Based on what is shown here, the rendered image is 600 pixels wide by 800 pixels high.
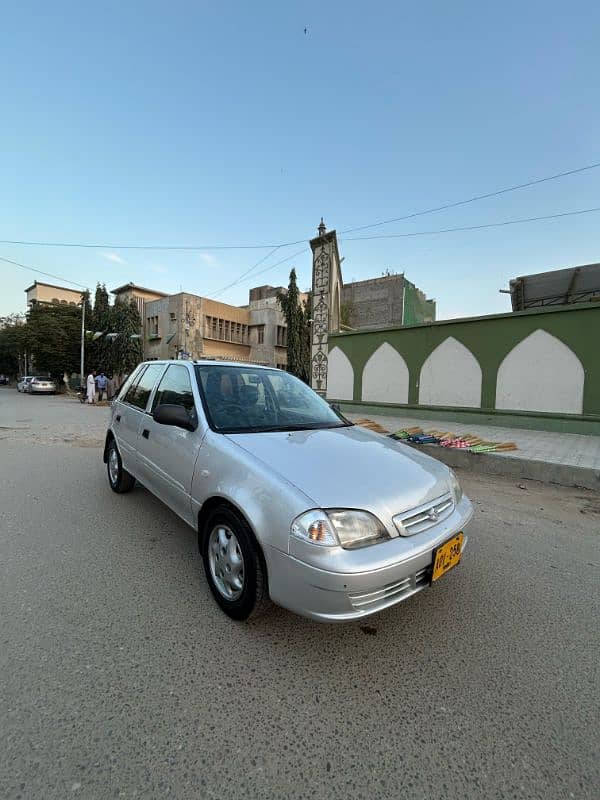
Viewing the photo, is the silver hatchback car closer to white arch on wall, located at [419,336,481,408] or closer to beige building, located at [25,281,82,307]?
white arch on wall, located at [419,336,481,408]

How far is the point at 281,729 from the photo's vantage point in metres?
1.69

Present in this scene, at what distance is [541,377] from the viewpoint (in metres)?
10.2

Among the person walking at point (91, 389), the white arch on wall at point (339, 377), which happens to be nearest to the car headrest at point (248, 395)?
the white arch on wall at point (339, 377)

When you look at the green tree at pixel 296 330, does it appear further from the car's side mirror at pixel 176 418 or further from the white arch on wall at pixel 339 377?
the car's side mirror at pixel 176 418

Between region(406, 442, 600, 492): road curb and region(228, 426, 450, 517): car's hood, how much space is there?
4.36 metres

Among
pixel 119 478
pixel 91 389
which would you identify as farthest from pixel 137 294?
pixel 119 478

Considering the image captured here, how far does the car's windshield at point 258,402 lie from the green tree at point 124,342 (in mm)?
34627

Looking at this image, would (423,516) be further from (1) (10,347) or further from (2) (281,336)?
(1) (10,347)

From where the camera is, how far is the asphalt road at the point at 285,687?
1.49 meters

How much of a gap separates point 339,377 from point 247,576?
42.5 feet

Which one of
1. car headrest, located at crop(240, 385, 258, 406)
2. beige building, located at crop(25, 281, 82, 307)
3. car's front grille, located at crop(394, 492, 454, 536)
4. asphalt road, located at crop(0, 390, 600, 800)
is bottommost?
asphalt road, located at crop(0, 390, 600, 800)

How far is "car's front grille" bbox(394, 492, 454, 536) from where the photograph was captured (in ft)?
7.00

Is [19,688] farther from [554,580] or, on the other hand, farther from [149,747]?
[554,580]

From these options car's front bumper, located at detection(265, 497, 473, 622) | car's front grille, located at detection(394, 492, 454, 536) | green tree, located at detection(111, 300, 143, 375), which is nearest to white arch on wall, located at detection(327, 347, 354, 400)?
car's front grille, located at detection(394, 492, 454, 536)
